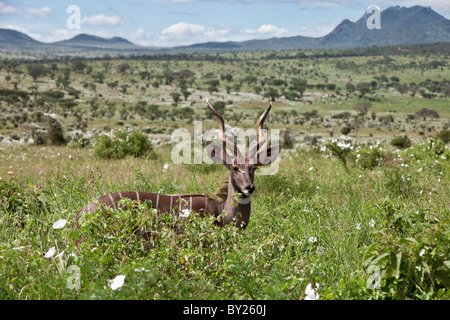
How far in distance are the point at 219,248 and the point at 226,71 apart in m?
123

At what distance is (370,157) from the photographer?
1048 cm

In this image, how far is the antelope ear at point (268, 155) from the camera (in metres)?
5.64

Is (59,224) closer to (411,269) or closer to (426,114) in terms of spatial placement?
(411,269)

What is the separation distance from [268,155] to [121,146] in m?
8.48

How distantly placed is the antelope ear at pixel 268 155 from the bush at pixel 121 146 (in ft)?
25.8

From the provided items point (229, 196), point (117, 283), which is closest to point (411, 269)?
point (117, 283)

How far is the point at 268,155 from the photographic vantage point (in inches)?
231

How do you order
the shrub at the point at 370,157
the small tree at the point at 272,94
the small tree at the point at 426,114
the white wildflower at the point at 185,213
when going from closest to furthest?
1. the white wildflower at the point at 185,213
2. the shrub at the point at 370,157
3. the small tree at the point at 426,114
4. the small tree at the point at 272,94

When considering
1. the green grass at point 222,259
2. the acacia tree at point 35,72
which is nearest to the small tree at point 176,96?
the acacia tree at point 35,72

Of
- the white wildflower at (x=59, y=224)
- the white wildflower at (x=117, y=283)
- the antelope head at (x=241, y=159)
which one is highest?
the antelope head at (x=241, y=159)

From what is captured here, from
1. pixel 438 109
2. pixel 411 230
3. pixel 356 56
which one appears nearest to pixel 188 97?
pixel 438 109

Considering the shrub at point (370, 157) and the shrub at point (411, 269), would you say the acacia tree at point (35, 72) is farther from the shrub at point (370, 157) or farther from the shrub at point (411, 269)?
the shrub at point (411, 269)

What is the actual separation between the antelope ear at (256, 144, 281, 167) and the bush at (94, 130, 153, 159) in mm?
7866
